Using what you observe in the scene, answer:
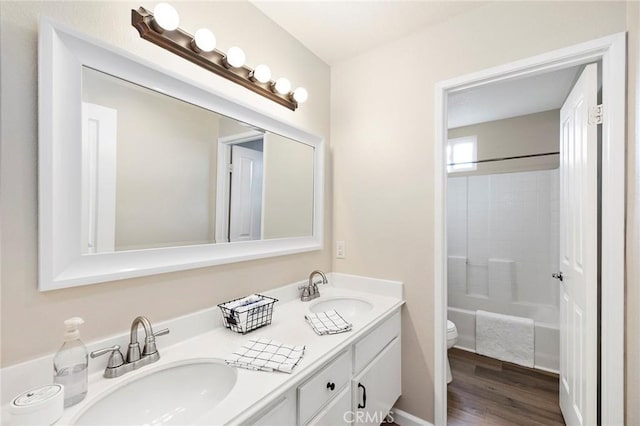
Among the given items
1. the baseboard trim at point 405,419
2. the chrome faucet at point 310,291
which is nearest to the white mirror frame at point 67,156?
the chrome faucet at point 310,291


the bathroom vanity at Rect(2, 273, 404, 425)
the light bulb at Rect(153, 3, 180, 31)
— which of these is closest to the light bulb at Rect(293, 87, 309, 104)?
the light bulb at Rect(153, 3, 180, 31)

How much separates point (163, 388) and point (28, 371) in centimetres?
36

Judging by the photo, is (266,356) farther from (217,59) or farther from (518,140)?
(518,140)

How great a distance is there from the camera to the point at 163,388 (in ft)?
3.04

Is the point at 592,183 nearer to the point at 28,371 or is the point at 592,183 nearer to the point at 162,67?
the point at 162,67

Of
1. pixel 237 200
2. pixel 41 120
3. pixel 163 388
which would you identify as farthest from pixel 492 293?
pixel 41 120

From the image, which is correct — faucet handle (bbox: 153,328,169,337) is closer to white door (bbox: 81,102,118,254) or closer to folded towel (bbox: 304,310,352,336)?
white door (bbox: 81,102,118,254)

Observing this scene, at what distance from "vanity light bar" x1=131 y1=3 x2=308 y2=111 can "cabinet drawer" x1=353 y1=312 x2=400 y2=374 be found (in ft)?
4.38

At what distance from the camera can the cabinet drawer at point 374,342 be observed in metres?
1.26

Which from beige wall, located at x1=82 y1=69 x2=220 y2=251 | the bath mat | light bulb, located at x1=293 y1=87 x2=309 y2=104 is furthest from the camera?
the bath mat

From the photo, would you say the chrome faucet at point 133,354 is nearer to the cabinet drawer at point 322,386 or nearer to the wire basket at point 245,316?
the wire basket at point 245,316

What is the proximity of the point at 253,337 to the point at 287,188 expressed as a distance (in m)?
0.88

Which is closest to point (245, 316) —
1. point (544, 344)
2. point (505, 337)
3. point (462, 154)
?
point (505, 337)

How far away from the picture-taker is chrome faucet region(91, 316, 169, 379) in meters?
0.88
